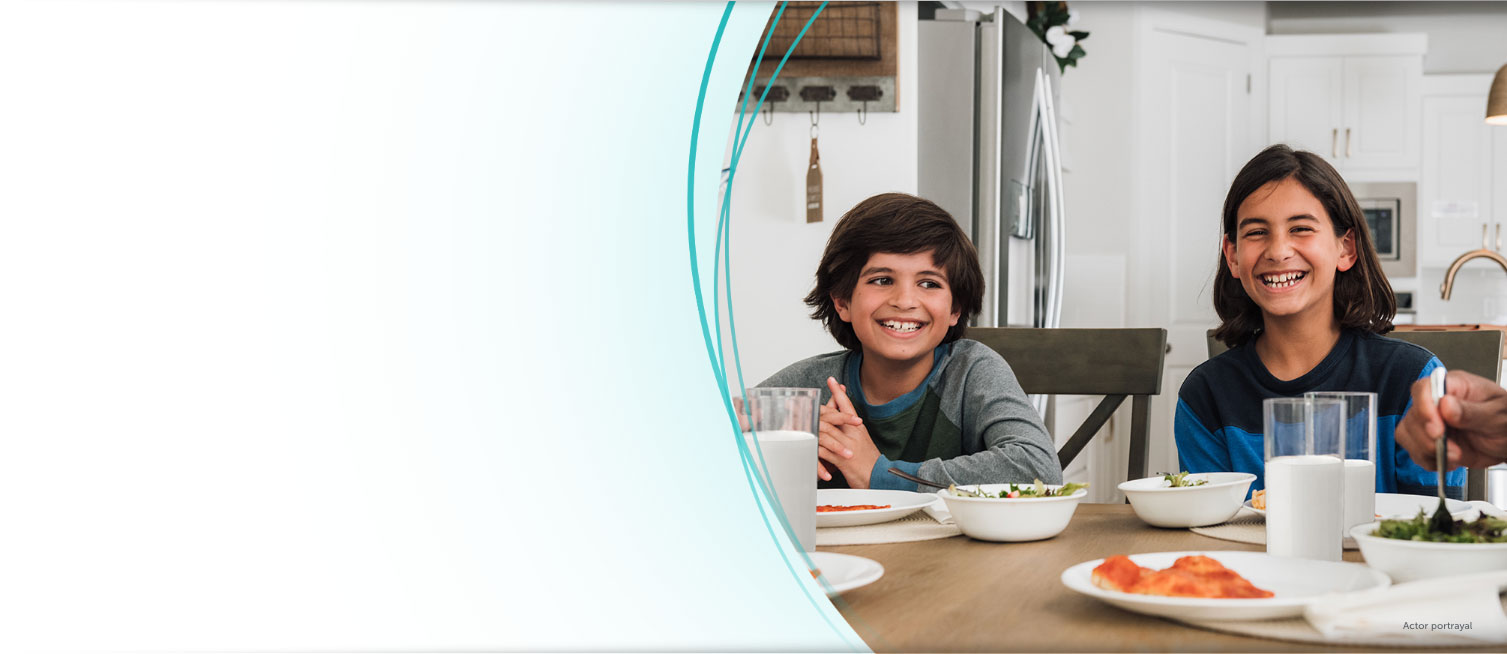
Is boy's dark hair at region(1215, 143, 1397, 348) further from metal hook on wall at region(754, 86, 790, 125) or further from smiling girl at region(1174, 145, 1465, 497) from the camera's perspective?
metal hook on wall at region(754, 86, 790, 125)

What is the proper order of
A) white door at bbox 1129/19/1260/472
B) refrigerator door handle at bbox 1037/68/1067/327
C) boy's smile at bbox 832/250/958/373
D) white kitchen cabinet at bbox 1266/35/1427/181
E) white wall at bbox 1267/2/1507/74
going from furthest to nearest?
white wall at bbox 1267/2/1507/74 < white kitchen cabinet at bbox 1266/35/1427/181 < white door at bbox 1129/19/1260/472 < refrigerator door handle at bbox 1037/68/1067/327 < boy's smile at bbox 832/250/958/373

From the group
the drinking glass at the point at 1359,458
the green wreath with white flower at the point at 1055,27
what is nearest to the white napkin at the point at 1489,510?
the drinking glass at the point at 1359,458

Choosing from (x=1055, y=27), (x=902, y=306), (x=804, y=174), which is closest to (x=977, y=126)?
(x=804, y=174)

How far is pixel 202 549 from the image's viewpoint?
0.69 meters

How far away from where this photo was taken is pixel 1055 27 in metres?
3.01

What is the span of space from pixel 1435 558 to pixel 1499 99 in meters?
3.10

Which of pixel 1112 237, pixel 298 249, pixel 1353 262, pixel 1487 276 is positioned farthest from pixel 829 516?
pixel 1487 276

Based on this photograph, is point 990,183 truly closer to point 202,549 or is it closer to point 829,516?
point 829,516

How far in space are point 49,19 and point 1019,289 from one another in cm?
195

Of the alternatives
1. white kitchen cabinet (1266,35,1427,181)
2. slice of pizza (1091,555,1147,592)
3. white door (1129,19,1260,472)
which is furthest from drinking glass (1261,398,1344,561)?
white kitchen cabinet (1266,35,1427,181)

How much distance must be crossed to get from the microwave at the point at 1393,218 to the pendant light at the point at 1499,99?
22.6 inches

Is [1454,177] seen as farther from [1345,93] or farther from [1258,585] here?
[1258,585]

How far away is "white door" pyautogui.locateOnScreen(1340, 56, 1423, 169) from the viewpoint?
3.61 meters

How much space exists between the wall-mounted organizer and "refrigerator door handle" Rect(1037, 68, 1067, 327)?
2.04ft
